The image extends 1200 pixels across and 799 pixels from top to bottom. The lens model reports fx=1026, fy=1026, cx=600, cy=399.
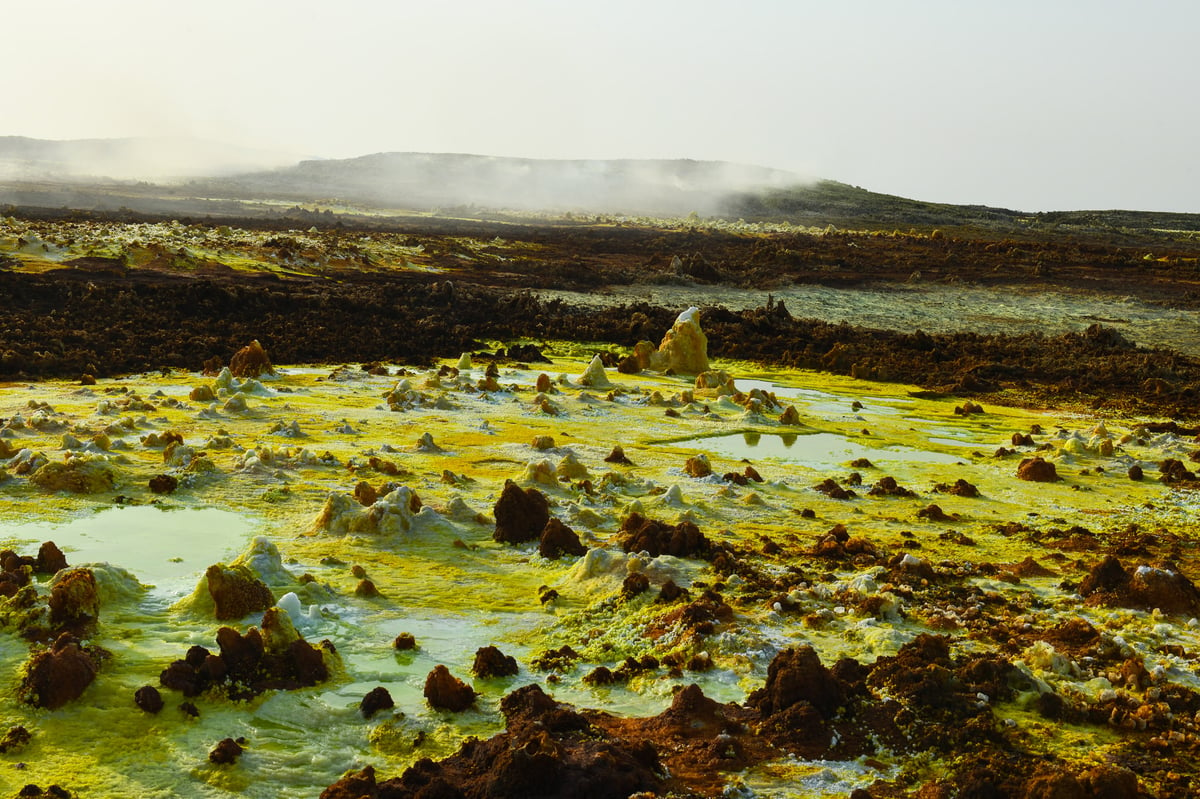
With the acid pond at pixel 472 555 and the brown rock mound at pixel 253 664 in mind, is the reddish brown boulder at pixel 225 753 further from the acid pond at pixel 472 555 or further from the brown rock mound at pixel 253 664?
the brown rock mound at pixel 253 664

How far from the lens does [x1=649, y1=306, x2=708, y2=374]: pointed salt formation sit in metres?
21.0

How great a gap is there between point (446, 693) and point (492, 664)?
0.52 meters

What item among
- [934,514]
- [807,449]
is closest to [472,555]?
[934,514]

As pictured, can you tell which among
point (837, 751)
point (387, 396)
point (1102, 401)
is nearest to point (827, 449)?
point (387, 396)

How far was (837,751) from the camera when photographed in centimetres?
518

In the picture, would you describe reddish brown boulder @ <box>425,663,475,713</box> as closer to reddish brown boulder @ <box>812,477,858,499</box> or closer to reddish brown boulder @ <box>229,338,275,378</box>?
reddish brown boulder @ <box>812,477,858,499</box>

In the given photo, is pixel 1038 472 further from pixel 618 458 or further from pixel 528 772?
pixel 528 772

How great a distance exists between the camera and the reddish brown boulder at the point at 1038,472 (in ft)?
40.3

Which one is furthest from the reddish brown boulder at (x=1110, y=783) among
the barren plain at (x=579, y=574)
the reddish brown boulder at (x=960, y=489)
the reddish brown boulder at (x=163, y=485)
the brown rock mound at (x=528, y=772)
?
the reddish brown boulder at (x=163, y=485)

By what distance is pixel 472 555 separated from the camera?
8562mm

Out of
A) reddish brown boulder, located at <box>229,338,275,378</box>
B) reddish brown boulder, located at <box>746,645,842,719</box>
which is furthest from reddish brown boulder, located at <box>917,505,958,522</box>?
reddish brown boulder, located at <box>229,338,275,378</box>

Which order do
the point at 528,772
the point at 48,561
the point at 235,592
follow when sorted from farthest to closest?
the point at 48,561
the point at 235,592
the point at 528,772

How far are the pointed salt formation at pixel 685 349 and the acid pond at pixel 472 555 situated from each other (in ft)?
16.1

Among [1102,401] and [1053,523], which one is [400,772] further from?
[1102,401]
